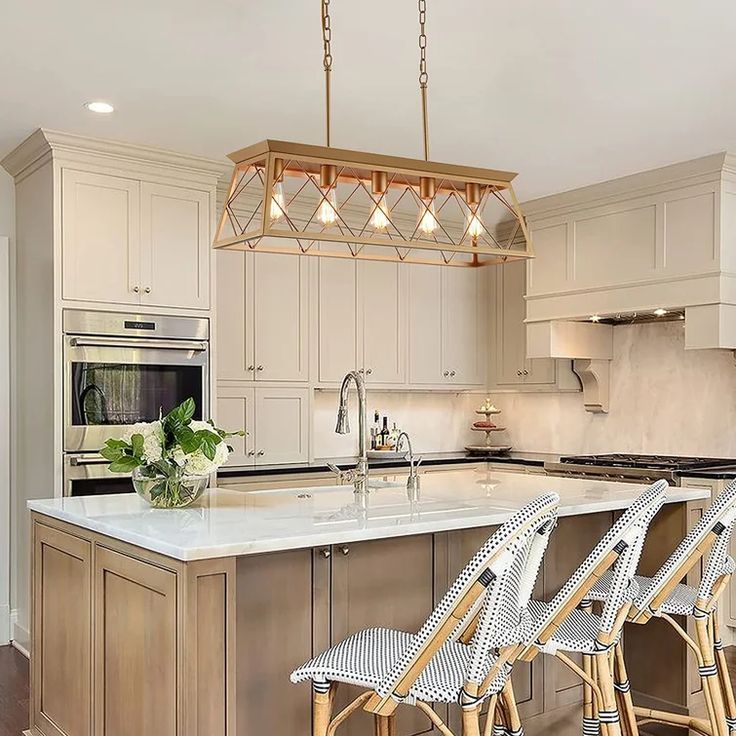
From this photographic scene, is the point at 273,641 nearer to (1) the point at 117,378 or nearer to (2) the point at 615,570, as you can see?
→ (2) the point at 615,570

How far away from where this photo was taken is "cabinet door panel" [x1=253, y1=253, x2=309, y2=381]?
5.36 metres

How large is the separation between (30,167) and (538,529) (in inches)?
135

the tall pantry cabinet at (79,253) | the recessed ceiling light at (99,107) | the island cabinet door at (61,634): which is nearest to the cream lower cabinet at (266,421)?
the tall pantry cabinet at (79,253)

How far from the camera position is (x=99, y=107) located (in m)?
3.84

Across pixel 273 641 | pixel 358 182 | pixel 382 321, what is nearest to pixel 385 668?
pixel 273 641

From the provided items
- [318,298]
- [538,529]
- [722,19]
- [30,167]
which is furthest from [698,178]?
[30,167]

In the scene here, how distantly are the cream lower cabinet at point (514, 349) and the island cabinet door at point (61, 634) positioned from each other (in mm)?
3615

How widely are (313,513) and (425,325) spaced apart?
3.44 meters

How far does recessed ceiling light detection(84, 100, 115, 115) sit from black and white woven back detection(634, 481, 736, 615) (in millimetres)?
2882

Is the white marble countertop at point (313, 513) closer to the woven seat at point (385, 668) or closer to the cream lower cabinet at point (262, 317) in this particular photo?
the woven seat at point (385, 668)

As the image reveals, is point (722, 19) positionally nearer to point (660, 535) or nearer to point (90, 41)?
point (660, 535)

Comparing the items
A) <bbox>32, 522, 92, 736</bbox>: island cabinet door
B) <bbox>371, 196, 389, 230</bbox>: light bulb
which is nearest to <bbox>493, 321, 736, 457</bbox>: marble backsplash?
<bbox>371, 196, 389, 230</bbox>: light bulb

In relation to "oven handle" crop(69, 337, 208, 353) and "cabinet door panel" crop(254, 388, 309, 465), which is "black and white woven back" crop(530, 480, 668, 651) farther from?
"cabinet door panel" crop(254, 388, 309, 465)

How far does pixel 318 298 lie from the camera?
5.63 metres
